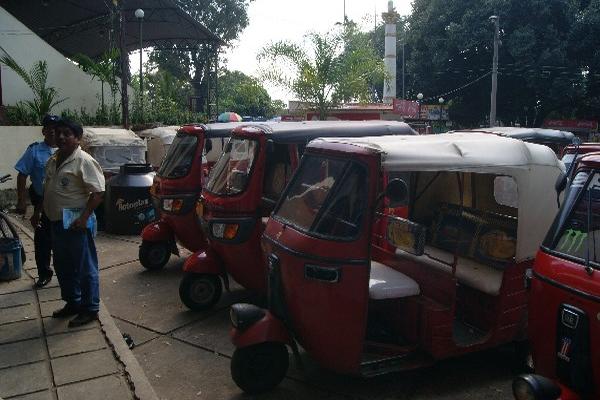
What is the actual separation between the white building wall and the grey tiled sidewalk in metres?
13.6

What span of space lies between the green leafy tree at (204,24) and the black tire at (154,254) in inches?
1216

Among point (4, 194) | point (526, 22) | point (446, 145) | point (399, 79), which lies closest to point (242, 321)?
point (446, 145)

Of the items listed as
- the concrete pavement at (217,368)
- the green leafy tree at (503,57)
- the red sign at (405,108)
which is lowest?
the concrete pavement at (217,368)

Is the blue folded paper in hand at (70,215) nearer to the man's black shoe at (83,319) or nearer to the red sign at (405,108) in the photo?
the man's black shoe at (83,319)

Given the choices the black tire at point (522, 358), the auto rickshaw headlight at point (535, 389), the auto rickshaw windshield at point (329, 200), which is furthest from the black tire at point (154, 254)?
the auto rickshaw headlight at point (535, 389)

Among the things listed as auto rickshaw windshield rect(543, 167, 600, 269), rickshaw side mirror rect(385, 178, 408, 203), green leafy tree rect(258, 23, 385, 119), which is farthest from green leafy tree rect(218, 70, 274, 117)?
auto rickshaw windshield rect(543, 167, 600, 269)

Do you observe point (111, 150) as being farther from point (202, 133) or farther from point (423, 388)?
point (423, 388)

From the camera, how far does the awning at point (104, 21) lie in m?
22.3

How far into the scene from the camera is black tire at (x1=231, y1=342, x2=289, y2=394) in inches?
153

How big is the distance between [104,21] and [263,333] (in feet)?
80.7

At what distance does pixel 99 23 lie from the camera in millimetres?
25203

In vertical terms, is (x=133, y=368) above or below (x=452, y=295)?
below

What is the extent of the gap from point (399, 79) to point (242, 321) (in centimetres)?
4194

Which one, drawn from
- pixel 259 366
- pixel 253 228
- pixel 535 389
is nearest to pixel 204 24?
pixel 253 228
